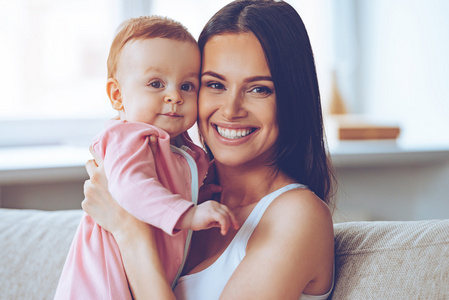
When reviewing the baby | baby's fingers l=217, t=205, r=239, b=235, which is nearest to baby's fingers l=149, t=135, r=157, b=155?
the baby

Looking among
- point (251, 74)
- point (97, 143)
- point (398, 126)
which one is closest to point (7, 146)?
point (97, 143)

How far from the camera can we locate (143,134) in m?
1.05

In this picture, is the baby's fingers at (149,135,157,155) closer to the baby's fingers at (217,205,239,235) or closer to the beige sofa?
the baby's fingers at (217,205,239,235)

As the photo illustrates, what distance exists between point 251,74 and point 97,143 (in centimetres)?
39

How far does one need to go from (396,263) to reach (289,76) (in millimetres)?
495

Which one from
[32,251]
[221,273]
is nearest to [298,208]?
[221,273]

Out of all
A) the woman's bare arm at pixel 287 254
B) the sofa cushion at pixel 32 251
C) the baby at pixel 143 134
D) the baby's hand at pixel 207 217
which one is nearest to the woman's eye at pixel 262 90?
the baby at pixel 143 134

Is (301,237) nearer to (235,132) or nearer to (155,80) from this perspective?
(235,132)

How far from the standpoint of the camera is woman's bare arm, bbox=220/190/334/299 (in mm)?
1016

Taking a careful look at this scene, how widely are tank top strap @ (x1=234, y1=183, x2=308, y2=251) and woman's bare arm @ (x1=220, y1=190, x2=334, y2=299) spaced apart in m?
0.02

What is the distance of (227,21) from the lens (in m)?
1.20

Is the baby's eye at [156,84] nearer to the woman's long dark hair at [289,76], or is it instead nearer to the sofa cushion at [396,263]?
the woman's long dark hair at [289,76]

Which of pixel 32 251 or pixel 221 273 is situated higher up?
pixel 221 273

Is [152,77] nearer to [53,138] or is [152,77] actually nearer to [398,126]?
[53,138]
